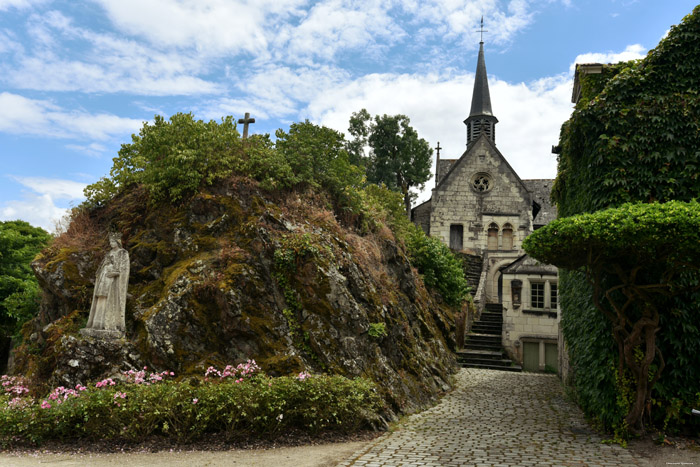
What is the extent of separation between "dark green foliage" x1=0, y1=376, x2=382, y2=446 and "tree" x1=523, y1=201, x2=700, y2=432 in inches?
190

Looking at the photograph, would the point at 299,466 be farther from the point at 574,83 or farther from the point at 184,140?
the point at 574,83

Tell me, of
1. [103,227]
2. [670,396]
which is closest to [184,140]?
[103,227]

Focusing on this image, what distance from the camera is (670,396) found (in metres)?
8.70

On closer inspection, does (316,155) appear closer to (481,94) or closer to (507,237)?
(507,237)

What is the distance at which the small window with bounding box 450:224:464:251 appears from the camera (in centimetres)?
3388

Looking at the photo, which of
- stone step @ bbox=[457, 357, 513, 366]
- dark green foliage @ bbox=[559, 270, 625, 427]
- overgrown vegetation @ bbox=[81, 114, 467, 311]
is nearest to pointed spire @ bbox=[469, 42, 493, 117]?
stone step @ bbox=[457, 357, 513, 366]

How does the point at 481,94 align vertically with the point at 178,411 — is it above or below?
above

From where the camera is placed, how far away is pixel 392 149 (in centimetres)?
3994

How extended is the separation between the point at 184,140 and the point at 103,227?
3.24 m

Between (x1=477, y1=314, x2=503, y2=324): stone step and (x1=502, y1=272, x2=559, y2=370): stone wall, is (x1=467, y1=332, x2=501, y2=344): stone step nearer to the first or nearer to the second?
(x1=502, y1=272, x2=559, y2=370): stone wall

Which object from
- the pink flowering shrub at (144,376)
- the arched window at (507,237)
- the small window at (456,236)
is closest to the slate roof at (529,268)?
the arched window at (507,237)

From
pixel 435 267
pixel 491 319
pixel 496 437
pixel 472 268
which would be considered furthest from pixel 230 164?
pixel 472 268

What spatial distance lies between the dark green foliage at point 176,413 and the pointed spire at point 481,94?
37434 mm

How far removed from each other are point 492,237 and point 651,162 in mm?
24079
